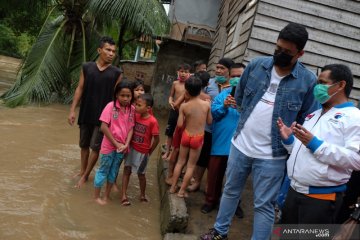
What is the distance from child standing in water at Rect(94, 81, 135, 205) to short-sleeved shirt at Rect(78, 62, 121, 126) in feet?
1.29

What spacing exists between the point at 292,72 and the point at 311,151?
753 mm

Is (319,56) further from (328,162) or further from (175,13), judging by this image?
(175,13)

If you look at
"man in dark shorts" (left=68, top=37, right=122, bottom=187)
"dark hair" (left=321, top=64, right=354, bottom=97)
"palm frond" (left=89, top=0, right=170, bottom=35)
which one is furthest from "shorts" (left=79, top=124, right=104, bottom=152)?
"palm frond" (left=89, top=0, right=170, bottom=35)

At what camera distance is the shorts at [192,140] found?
4273mm

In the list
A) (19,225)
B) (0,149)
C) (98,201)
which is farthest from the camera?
(0,149)

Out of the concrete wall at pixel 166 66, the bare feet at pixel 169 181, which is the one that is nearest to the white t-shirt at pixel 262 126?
the bare feet at pixel 169 181

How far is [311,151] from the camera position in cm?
248

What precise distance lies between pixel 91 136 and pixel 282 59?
2922 millimetres

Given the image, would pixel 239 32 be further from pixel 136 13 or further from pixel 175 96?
pixel 136 13

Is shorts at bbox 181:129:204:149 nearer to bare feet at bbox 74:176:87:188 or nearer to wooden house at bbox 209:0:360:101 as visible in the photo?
bare feet at bbox 74:176:87:188

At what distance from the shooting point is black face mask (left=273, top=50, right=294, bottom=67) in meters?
2.88

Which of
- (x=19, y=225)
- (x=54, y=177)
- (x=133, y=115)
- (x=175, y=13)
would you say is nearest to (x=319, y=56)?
(x=133, y=115)

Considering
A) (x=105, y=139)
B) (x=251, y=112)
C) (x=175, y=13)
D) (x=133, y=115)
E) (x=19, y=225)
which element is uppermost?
(x=175, y=13)

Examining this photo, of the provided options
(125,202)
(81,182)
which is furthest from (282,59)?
(81,182)
